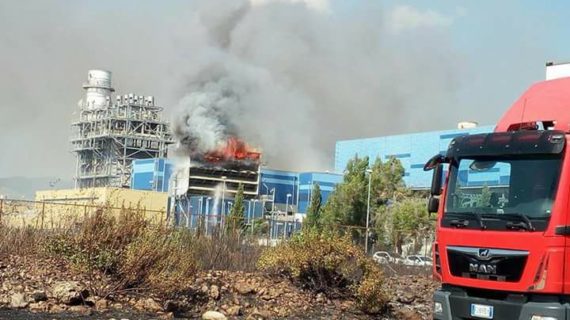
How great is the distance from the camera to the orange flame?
55.8 m

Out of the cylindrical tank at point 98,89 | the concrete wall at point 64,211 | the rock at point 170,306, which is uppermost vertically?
the cylindrical tank at point 98,89

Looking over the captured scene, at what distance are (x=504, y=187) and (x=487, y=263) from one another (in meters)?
1.21

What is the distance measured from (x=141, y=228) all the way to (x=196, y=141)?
41243 millimetres

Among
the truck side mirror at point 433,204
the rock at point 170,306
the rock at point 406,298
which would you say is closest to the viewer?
the truck side mirror at point 433,204

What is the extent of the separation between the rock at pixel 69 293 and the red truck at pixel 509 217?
7264 mm

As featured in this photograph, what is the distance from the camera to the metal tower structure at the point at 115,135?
9706 centimetres

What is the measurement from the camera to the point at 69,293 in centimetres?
1338

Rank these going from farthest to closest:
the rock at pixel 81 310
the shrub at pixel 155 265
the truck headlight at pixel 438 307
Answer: the shrub at pixel 155 265 < the rock at pixel 81 310 < the truck headlight at pixel 438 307

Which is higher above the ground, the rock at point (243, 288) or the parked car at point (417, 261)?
the parked car at point (417, 261)

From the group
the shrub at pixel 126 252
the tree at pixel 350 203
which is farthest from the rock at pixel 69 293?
the tree at pixel 350 203

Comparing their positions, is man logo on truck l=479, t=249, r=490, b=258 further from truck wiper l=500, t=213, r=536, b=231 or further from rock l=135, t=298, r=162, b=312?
rock l=135, t=298, r=162, b=312

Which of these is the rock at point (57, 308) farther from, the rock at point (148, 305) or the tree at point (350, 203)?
the tree at point (350, 203)

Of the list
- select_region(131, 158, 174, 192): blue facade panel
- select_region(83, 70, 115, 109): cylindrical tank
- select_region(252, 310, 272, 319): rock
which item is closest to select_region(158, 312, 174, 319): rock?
select_region(252, 310, 272, 319): rock

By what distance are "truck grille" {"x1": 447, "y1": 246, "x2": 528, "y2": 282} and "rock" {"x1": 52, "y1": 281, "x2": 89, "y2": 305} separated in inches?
299
